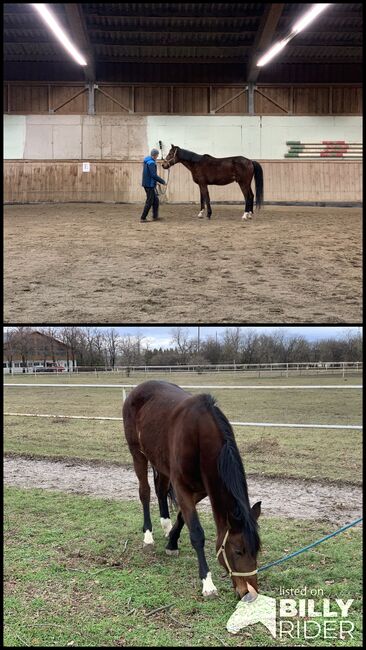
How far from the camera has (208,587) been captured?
9.64ft

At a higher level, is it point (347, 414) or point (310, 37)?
point (310, 37)

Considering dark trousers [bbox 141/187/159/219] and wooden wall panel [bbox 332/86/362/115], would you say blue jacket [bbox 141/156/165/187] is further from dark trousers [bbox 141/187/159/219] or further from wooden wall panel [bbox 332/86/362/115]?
wooden wall panel [bbox 332/86/362/115]

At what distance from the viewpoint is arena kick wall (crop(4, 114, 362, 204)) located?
15.0 m

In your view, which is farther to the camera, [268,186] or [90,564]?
[268,186]

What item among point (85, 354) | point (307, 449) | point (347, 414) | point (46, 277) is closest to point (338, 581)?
point (307, 449)

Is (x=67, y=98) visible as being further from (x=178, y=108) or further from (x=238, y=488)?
(x=238, y=488)

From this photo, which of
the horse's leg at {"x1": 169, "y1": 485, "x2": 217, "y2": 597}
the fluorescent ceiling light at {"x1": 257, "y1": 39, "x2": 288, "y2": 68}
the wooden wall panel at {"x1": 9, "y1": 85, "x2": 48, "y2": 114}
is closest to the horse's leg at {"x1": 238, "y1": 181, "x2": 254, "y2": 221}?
the fluorescent ceiling light at {"x1": 257, "y1": 39, "x2": 288, "y2": 68}

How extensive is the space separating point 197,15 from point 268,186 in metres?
5.05

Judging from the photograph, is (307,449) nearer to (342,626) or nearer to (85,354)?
(342,626)

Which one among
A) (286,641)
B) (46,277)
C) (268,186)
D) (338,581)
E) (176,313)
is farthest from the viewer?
(268,186)

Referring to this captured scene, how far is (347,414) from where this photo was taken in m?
9.80

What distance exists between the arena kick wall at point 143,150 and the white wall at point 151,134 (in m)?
0.03

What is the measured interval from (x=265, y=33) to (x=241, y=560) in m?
13.8

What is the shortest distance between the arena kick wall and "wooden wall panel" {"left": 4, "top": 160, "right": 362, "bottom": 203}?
0.10 ft
